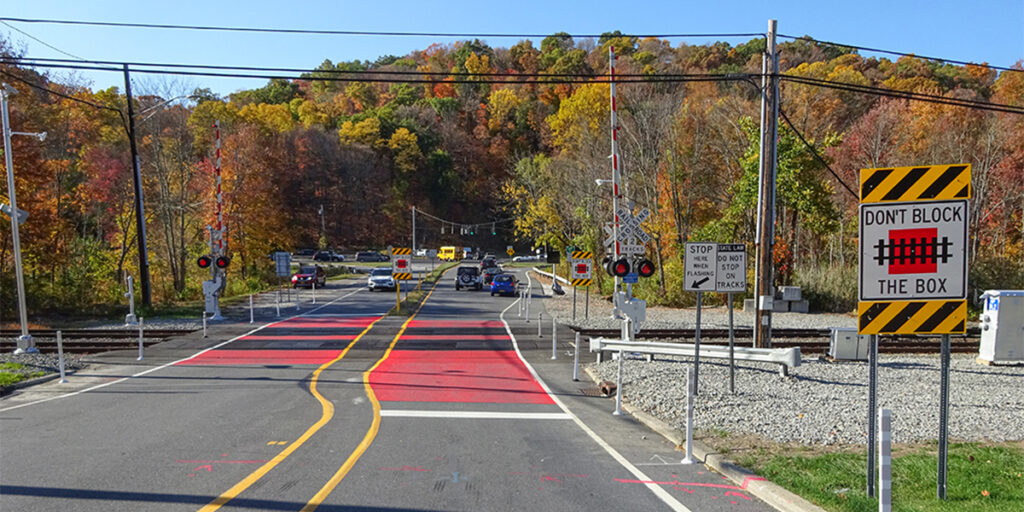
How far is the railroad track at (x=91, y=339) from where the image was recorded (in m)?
19.3

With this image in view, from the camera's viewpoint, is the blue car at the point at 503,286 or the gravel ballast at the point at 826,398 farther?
the blue car at the point at 503,286

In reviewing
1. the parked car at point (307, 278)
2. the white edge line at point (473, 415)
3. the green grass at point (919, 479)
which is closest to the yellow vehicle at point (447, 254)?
the parked car at point (307, 278)

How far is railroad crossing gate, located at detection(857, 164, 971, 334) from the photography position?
239 inches

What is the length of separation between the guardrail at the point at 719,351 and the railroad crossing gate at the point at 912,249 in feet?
21.0

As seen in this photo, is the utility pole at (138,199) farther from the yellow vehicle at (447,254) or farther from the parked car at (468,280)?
the yellow vehicle at (447,254)

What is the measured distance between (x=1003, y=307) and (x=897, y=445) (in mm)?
10238

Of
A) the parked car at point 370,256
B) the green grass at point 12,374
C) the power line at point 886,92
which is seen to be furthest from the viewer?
the parked car at point 370,256

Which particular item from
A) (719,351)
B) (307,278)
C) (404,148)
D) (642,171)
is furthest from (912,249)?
(404,148)

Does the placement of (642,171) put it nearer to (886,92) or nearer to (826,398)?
(886,92)

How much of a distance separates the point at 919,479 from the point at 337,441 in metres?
6.45

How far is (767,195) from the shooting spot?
48.0ft

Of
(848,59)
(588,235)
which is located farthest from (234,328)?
(848,59)

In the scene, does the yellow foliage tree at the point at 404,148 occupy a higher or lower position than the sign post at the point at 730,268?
higher

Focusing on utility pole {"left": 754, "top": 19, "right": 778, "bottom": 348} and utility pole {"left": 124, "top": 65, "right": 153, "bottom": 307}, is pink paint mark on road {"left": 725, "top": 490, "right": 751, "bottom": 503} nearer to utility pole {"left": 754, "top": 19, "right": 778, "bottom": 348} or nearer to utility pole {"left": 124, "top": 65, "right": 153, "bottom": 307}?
utility pole {"left": 754, "top": 19, "right": 778, "bottom": 348}
